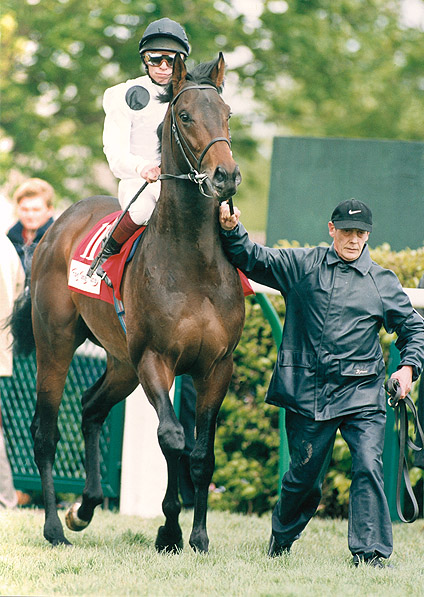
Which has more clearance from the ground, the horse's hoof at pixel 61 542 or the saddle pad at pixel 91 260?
the saddle pad at pixel 91 260

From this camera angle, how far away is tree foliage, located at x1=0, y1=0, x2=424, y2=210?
15781 mm

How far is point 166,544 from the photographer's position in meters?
4.87

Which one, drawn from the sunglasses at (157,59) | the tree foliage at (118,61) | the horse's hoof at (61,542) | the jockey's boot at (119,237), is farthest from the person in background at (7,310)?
the tree foliage at (118,61)

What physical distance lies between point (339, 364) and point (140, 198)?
142cm

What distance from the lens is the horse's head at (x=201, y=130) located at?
417cm

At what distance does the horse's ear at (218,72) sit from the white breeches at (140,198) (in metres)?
0.69

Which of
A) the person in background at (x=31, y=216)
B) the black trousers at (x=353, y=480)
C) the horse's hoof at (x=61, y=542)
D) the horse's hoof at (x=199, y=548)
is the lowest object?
the horse's hoof at (x=61, y=542)

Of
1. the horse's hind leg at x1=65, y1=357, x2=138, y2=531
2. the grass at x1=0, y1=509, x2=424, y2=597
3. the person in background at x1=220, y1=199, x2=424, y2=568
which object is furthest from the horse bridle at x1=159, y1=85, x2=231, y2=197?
the grass at x1=0, y1=509, x2=424, y2=597

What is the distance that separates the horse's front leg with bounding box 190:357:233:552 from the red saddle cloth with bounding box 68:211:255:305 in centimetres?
55

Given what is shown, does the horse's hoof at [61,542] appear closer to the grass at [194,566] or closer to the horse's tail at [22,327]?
the grass at [194,566]

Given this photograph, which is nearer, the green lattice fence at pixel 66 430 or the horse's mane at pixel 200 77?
the horse's mane at pixel 200 77

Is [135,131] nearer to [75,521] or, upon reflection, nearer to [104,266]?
[104,266]

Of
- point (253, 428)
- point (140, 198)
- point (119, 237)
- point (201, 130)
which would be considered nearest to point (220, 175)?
point (201, 130)

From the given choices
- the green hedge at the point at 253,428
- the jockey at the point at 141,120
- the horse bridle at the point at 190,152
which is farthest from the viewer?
the green hedge at the point at 253,428
